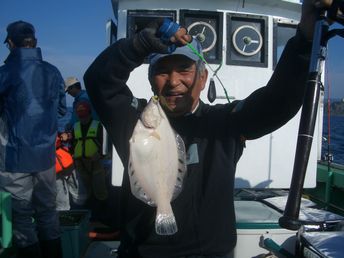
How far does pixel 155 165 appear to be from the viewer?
186 centimetres

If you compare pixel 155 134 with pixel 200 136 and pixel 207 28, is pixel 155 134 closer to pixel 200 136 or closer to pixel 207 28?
pixel 200 136

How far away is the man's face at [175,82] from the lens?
2066 millimetres

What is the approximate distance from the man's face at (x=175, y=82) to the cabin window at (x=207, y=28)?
9.97 feet

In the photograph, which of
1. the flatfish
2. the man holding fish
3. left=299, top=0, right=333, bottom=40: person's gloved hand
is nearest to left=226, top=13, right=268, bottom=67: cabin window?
the man holding fish

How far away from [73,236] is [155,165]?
2720 mm

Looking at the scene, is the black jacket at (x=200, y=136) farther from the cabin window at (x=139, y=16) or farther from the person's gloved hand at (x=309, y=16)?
the cabin window at (x=139, y=16)

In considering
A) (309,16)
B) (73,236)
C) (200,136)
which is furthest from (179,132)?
(73,236)

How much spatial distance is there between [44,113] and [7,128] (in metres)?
0.40

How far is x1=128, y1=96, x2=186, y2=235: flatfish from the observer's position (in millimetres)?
1812

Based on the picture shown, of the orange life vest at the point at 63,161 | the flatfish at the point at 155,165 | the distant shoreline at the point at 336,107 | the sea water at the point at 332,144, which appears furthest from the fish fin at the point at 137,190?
the sea water at the point at 332,144

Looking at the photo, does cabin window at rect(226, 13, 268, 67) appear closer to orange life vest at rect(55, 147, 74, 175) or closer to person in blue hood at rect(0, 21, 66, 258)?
person in blue hood at rect(0, 21, 66, 258)

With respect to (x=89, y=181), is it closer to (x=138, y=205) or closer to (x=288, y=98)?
(x=138, y=205)

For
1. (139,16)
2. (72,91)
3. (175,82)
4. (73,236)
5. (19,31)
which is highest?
(139,16)

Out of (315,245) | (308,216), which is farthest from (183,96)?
(308,216)
